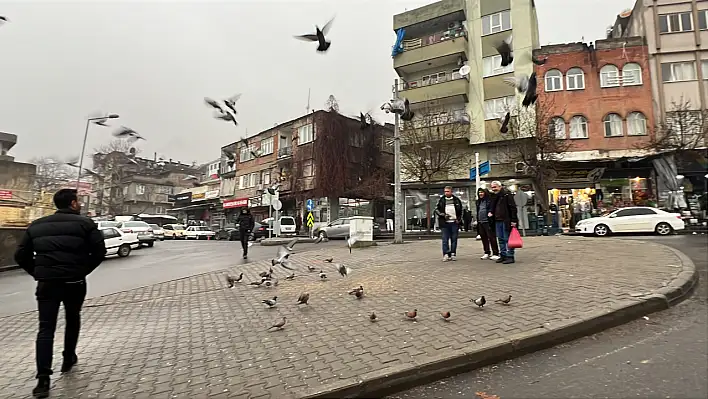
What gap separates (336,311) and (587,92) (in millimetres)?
29419

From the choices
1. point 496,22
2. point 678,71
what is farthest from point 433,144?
point 678,71

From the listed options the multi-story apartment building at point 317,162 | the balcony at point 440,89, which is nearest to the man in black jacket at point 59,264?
the balcony at point 440,89

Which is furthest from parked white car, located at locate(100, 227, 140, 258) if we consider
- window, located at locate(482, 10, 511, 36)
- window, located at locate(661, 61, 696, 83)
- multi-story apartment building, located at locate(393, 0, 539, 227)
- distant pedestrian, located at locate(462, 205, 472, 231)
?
window, located at locate(661, 61, 696, 83)

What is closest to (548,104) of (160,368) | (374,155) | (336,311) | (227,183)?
(374,155)

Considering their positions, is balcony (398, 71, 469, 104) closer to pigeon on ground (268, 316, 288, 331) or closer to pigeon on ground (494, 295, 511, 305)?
pigeon on ground (494, 295, 511, 305)

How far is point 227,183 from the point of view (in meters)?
52.8

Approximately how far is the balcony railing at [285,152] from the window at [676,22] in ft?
105

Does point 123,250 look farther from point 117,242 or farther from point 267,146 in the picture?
point 267,146

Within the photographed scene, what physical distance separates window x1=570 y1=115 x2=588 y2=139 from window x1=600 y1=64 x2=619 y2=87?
2.87 m

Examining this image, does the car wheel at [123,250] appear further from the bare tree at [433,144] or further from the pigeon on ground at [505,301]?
the pigeon on ground at [505,301]

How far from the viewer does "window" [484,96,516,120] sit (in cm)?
2908

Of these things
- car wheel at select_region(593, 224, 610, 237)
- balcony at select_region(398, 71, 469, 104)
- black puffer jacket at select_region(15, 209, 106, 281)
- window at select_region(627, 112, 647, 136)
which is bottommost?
car wheel at select_region(593, 224, 610, 237)

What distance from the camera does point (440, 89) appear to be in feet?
101

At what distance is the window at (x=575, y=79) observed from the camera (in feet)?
92.5
